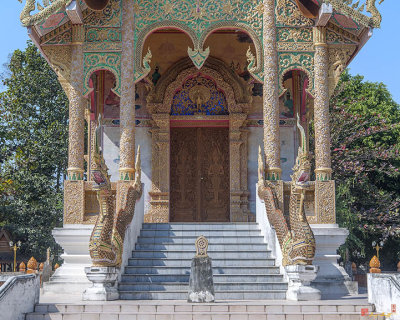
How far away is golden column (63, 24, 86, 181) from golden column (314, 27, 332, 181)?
4.19m

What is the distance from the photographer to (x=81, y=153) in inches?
481

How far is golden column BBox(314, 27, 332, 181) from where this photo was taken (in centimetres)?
1220

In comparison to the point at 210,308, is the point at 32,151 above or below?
above

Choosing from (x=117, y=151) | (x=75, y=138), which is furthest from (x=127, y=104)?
(x=117, y=151)

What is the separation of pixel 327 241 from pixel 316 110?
7.89 feet

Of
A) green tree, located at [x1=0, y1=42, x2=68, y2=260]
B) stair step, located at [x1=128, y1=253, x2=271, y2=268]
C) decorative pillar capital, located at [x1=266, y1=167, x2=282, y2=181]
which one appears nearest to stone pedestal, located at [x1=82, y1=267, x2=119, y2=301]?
stair step, located at [x1=128, y1=253, x2=271, y2=268]

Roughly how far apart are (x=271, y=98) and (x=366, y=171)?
418 inches

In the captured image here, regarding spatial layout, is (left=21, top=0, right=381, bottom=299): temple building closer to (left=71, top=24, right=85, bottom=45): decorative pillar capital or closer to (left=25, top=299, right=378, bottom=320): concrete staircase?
(left=71, top=24, right=85, bottom=45): decorative pillar capital

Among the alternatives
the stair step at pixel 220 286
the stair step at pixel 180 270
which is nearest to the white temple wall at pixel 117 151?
the stair step at pixel 180 270

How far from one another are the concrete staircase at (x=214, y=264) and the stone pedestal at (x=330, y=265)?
959 millimetres

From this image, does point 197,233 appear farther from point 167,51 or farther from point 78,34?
point 167,51

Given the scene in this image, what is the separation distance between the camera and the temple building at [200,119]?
11.1m

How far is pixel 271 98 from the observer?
40.2ft

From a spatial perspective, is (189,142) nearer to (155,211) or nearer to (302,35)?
(155,211)
